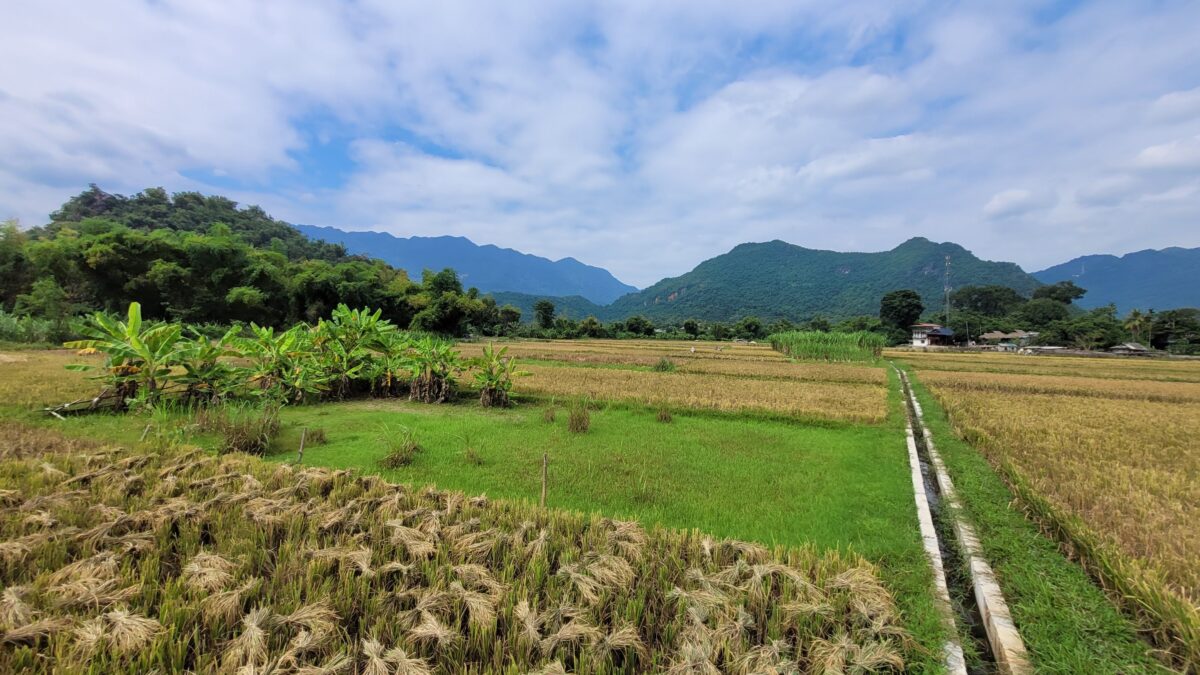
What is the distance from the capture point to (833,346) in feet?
96.2

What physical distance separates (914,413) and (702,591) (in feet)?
38.7

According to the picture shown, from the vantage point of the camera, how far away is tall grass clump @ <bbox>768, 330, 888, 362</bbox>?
95.2ft

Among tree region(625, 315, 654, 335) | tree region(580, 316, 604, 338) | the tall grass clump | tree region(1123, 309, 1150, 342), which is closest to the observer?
the tall grass clump

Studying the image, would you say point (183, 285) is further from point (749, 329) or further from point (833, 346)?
point (749, 329)

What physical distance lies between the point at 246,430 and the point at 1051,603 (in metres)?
8.80

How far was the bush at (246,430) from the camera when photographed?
5.92 m

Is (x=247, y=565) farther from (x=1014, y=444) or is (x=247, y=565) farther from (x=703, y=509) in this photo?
(x=1014, y=444)

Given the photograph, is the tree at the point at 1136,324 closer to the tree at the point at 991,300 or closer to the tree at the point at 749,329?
the tree at the point at 991,300

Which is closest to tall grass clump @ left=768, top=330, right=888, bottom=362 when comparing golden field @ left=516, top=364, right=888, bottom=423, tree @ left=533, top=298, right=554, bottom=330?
golden field @ left=516, top=364, right=888, bottom=423

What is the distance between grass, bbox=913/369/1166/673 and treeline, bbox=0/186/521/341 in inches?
1105

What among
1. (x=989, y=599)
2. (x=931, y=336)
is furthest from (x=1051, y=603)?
(x=931, y=336)

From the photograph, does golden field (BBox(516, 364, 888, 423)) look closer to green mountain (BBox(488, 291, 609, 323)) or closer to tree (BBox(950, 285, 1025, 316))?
tree (BBox(950, 285, 1025, 316))

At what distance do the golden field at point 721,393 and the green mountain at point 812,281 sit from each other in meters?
106

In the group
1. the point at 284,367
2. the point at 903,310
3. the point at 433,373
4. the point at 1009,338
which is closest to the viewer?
the point at 284,367
